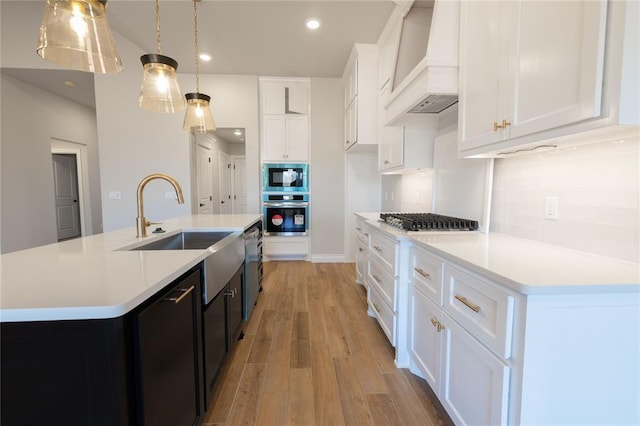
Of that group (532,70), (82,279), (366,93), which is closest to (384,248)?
(532,70)

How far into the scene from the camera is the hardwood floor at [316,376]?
1479 mm

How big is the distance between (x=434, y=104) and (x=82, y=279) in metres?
2.12

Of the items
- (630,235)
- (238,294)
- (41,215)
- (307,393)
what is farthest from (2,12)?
(630,235)

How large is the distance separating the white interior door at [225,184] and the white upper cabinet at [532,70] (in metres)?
5.43

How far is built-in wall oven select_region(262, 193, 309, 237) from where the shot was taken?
14.9ft

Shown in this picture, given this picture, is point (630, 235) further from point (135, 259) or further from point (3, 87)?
point (3, 87)

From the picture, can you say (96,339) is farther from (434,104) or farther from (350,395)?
(434,104)

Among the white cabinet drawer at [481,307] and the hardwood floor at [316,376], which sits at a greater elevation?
the white cabinet drawer at [481,307]

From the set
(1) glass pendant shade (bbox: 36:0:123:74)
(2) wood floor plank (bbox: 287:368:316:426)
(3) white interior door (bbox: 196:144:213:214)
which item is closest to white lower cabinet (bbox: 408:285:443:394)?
(2) wood floor plank (bbox: 287:368:316:426)

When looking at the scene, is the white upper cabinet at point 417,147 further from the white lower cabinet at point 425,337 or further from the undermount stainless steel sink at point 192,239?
the undermount stainless steel sink at point 192,239

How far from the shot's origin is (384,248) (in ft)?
6.75

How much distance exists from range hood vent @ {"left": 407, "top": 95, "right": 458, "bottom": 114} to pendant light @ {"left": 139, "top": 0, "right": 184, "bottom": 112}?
171cm

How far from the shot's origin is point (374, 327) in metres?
2.42

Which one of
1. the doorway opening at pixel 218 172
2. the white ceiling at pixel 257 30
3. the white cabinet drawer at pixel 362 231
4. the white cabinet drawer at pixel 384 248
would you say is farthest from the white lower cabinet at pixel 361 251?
the doorway opening at pixel 218 172
